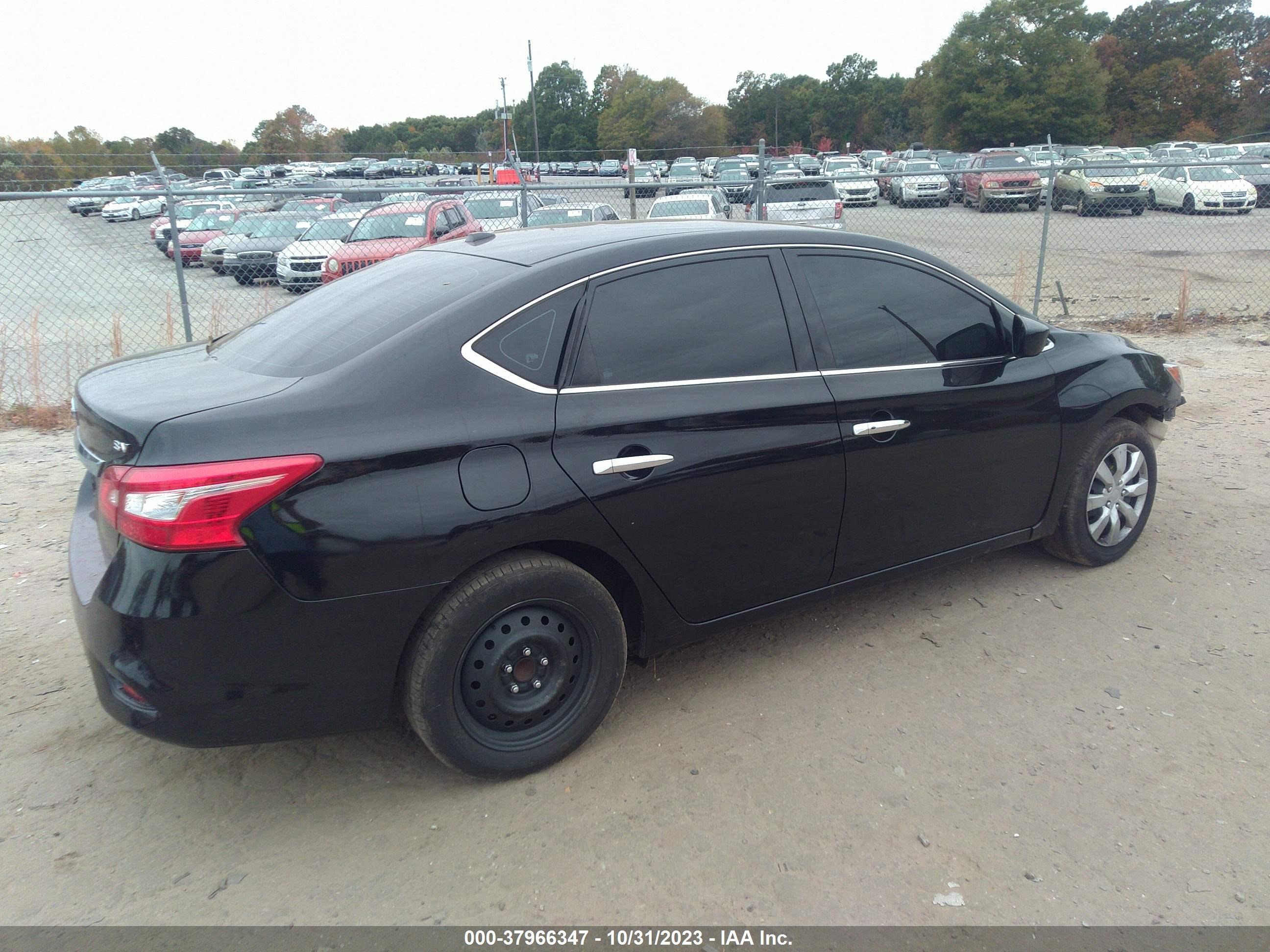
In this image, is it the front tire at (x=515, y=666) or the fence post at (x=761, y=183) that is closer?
the front tire at (x=515, y=666)

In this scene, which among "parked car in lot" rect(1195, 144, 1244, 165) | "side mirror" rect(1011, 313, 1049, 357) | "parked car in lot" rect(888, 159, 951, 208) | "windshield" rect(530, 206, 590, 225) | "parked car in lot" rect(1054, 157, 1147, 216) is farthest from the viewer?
"parked car in lot" rect(1195, 144, 1244, 165)

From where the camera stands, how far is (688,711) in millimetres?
3529

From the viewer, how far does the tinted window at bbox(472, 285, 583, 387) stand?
2.98m

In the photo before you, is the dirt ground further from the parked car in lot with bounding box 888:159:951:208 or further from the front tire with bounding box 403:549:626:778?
the parked car in lot with bounding box 888:159:951:208

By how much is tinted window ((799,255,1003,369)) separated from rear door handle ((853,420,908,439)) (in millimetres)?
232

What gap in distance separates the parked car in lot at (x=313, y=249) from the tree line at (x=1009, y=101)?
3193 centimetres

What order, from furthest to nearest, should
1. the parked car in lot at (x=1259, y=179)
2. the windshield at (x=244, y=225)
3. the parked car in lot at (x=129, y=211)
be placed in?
the parked car in lot at (x=129, y=211) < the parked car in lot at (x=1259, y=179) < the windshield at (x=244, y=225)

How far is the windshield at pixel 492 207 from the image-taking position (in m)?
17.3
